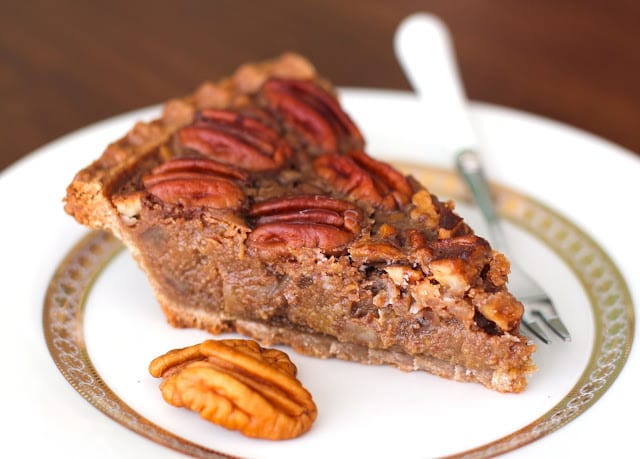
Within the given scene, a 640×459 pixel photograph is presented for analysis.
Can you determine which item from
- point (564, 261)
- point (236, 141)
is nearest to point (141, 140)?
point (236, 141)

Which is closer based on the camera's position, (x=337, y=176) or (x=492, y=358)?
(x=492, y=358)

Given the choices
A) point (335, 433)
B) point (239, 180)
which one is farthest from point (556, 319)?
point (239, 180)

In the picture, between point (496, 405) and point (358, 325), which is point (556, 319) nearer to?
point (496, 405)

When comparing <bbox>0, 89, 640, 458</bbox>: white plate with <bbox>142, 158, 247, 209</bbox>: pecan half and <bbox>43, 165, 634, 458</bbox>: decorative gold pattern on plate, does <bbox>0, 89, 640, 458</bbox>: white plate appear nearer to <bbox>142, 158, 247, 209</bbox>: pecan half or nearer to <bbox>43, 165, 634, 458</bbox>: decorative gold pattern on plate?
<bbox>43, 165, 634, 458</bbox>: decorative gold pattern on plate

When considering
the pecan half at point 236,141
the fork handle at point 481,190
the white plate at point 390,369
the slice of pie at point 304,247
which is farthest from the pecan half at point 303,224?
the fork handle at point 481,190

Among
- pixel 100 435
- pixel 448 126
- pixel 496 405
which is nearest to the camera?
pixel 100 435

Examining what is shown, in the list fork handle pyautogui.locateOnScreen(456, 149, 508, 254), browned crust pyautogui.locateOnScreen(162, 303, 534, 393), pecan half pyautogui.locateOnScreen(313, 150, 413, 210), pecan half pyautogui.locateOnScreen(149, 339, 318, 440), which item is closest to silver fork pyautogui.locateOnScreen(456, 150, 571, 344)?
fork handle pyautogui.locateOnScreen(456, 149, 508, 254)
